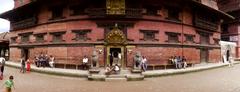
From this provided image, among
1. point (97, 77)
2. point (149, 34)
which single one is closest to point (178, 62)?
point (149, 34)

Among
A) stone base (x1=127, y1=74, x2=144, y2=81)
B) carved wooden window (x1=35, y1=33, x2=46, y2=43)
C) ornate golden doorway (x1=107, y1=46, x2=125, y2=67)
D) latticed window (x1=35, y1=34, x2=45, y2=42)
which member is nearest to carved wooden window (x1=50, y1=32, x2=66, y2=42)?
carved wooden window (x1=35, y1=33, x2=46, y2=43)

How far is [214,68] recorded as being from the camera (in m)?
27.1

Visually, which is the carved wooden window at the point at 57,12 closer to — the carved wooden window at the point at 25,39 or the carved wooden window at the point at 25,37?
the carved wooden window at the point at 25,37

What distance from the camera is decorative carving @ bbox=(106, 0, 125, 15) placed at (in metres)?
22.2

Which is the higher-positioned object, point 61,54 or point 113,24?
point 113,24

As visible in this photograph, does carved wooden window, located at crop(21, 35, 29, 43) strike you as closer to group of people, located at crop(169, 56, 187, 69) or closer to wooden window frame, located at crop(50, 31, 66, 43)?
wooden window frame, located at crop(50, 31, 66, 43)

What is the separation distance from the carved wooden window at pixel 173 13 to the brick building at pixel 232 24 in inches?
653

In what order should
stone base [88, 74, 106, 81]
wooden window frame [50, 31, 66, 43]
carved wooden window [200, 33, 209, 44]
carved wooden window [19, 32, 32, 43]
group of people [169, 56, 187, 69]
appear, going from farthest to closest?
carved wooden window [19, 32, 32, 43], carved wooden window [200, 33, 209, 44], wooden window frame [50, 31, 66, 43], group of people [169, 56, 187, 69], stone base [88, 74, 106, 81]

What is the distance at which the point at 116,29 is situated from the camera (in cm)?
2273

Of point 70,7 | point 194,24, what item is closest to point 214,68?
point 194,24

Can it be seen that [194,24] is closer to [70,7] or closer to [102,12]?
[102,12]

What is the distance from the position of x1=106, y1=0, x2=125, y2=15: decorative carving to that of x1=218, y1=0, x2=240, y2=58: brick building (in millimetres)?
22934

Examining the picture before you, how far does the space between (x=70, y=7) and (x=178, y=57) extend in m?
10.4

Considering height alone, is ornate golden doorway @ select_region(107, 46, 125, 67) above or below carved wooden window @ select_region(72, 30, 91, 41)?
below
